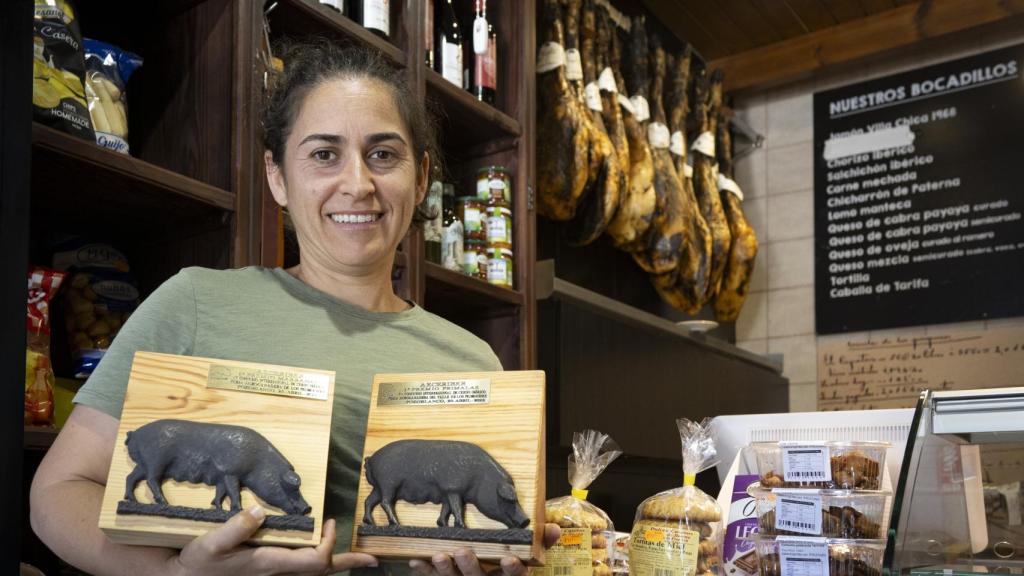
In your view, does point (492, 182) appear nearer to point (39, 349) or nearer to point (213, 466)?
point (39, 349)

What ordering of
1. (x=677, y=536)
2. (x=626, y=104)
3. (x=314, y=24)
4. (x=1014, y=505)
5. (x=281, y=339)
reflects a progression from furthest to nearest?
(x=626, y=104)
(x=314, y=24)
(x=677, y=536)
(x=1014, y=505)
(x=281, y=339)

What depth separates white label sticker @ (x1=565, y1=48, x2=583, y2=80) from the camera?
122 inches

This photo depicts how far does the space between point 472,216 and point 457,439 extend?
1.44 metres

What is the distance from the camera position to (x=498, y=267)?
2.58 metres

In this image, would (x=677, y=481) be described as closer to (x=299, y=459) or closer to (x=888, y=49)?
(x=888, y=49)

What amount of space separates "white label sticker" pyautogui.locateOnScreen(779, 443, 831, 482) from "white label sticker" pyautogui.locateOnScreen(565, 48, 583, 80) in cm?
194

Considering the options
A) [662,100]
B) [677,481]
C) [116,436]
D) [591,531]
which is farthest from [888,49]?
[116,436]

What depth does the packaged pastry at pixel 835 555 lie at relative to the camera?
132cm

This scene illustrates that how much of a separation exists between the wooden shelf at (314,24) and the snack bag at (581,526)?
982 millimetres

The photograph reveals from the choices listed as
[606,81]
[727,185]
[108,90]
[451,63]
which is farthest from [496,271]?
[727,185]

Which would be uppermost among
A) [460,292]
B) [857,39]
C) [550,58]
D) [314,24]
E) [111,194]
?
[857,39]

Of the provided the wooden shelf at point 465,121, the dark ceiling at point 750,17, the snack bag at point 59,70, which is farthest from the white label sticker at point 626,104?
the snack bag at point 59,70

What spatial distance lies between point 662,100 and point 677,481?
1489 mm

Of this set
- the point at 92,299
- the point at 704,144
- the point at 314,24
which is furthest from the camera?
the point at 704,144
